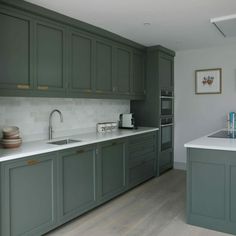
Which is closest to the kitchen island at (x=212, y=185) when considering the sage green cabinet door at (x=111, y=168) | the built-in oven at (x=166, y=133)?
the sage green cabinet door at (x=111, y=168)

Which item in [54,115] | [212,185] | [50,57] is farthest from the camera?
[54,115]

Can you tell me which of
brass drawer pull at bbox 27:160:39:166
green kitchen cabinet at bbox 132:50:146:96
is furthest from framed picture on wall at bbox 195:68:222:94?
brass drawer pull at bbox 27:160:39:166

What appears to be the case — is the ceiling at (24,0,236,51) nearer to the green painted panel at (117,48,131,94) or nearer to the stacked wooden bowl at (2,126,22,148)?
the green painted panel at (117,48,131,94)

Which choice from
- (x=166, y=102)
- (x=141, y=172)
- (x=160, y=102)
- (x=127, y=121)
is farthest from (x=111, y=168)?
(x=166, y=102)

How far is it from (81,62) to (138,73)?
1.55 m

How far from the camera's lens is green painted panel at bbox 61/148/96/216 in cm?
283

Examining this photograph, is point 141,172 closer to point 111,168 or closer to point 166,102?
point 111,168

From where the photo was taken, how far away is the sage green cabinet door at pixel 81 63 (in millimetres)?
3287

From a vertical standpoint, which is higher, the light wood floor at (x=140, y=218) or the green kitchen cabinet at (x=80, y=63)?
the green kitchen cabinet at (x=80, y=63)

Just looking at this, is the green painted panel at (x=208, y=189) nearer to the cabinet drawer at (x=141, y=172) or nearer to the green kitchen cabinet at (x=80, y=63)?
the cabinet drawer at (x=141, y=172)

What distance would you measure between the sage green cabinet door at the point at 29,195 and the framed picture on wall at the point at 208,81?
3.45 metres

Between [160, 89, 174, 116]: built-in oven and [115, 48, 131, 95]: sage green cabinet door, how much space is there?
0.79 meters

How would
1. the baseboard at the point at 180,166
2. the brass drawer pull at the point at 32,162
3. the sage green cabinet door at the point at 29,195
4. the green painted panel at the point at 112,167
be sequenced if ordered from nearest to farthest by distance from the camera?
the sage green cabinet door at the point at 29,195, the brass drawer pull at the point at 32,162, the green painted panel at the point at 112,167, the baseboard at the point at 180,166

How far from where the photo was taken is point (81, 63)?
3.43 metres
